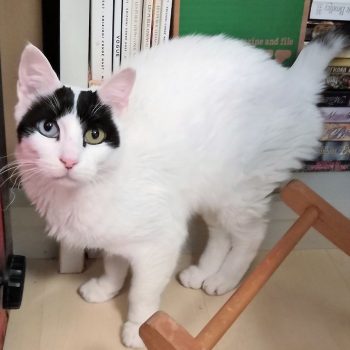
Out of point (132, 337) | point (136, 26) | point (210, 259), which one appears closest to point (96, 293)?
point (132, 337)

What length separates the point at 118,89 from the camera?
0.86 meters

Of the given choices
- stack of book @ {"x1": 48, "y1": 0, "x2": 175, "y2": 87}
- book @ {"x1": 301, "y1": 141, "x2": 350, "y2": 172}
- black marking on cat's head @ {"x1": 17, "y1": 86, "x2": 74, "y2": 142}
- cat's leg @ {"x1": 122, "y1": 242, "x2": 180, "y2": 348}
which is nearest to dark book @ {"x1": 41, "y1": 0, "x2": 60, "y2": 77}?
stack of book @ {"x1": 48, "y1": 0, "x2": 175, "y2": 87}

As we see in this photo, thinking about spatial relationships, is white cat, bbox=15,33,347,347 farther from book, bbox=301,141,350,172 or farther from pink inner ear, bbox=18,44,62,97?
book, bbox=301,141,350,172

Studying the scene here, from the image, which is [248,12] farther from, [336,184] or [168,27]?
[336,184]

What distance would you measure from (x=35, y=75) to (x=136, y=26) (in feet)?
1.17

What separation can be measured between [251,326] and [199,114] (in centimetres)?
54

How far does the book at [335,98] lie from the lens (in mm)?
1337

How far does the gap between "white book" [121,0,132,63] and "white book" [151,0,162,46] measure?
2.2 inches

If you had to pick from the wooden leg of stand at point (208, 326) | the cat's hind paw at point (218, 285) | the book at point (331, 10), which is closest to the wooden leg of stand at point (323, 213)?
the wooden leg of stand at point (208, 326)

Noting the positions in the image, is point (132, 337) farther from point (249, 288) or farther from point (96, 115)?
point (96, 115)

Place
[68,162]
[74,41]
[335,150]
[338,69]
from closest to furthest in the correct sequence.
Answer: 1. [68,162]
2. [74,41]
3. [338,69]
4. [335,150]

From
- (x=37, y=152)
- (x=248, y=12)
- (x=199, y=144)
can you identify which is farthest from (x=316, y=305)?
(x=37, y=152)

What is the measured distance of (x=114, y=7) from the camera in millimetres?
1091

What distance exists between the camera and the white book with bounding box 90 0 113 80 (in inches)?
42.7
